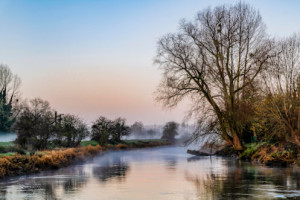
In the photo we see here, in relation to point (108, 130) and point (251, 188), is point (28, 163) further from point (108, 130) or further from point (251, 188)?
point (108, 130)

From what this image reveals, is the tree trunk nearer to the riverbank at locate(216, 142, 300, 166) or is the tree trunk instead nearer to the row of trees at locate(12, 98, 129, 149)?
the riverbank at locate(216, 142, 300, 166)

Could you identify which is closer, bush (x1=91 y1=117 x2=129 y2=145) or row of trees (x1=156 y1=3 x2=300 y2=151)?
row of trees (x1=156 y1=3 x2=300 y2=151)

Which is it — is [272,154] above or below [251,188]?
above

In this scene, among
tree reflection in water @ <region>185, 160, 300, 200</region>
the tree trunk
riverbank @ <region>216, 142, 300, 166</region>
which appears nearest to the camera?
tree reflection in water @ <region>185, 160, 300, 200</region>

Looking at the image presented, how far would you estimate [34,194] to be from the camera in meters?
14.4

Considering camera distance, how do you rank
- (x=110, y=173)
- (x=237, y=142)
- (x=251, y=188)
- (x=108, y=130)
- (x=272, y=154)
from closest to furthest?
(x=251, y=188) → (x=110, y=173) → (x=272, y=154) → (x=237, y=142) → (x=108, y=130)

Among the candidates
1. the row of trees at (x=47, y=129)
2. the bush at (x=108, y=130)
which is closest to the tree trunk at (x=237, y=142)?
the row of trees at (x=47, y=129)

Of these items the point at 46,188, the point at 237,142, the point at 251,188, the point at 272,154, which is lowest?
the point at 251,188

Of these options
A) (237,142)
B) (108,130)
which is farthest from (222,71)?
(108,130)

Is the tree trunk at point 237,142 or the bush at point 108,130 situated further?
the bush at point 108,130

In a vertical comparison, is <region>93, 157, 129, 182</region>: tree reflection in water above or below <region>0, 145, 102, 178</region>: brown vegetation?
below

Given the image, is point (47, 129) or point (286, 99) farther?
point (47, 129)

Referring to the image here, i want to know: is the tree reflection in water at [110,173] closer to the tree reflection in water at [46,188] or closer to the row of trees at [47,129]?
the tree reflection in water at [46,188]

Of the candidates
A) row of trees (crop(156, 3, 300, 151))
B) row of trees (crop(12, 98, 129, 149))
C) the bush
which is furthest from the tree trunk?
the bush
